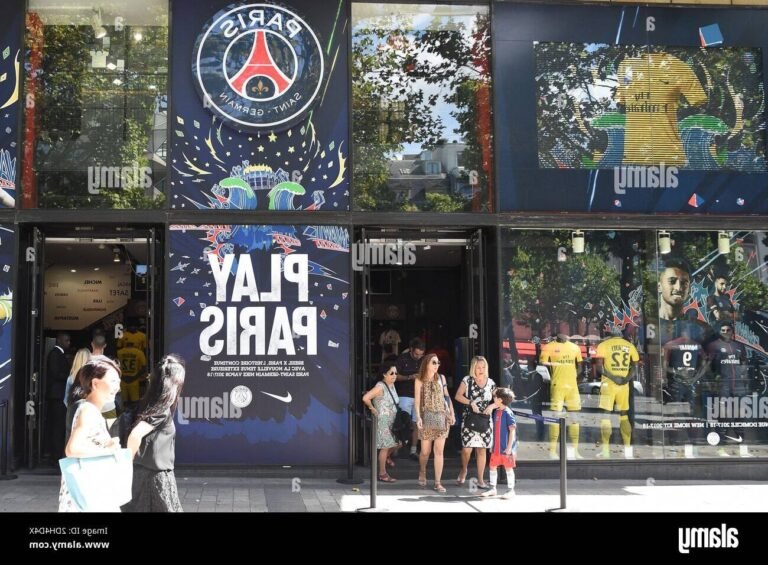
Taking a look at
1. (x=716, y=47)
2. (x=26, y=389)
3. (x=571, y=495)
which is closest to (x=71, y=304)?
(x=26, y=389)

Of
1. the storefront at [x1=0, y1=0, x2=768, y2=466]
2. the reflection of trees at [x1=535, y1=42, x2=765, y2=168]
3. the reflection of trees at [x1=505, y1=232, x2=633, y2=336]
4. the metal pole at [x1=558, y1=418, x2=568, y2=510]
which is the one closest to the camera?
the metal pole at [x1=558, y1=418, x2=568, y2=510]

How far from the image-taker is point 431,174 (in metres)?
11.1

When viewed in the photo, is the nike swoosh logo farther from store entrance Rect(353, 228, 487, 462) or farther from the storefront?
store entrance Rect(353, 228, 487, 462)

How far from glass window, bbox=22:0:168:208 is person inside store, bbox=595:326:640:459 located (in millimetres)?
6345

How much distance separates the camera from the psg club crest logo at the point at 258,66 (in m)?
10.8

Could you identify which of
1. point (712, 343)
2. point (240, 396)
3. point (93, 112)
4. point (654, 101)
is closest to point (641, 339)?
point (712, 343)

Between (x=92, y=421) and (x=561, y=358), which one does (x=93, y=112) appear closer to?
(x=92, y=421)

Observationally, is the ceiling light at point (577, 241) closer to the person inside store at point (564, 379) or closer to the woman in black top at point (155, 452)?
the person inside store at point (564, 379)

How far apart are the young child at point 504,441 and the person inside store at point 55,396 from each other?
5864 mm

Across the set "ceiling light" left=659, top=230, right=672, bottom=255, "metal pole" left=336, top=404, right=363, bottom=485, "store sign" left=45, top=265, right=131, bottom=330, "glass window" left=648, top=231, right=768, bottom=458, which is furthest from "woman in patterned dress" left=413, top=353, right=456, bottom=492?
"store sign" left=45, top=265, right=131, bottom=330

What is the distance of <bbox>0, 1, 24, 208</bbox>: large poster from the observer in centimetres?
1052

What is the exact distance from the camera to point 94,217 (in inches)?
416

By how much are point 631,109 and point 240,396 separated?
6659 mm
